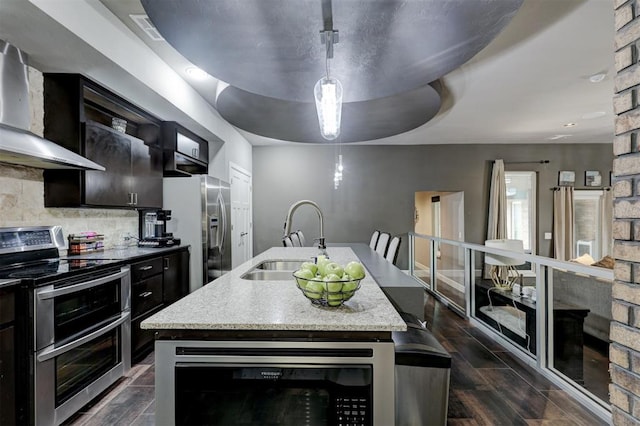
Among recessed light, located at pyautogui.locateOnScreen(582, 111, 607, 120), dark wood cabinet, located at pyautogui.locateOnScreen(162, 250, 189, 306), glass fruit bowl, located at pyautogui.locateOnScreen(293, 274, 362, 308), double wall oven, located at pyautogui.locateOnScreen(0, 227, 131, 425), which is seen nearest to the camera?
glass fruit bowl, located at pyautogui.locateOnScreen(293, 274, 362, 308)

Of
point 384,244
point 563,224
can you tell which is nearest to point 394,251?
point 384,244

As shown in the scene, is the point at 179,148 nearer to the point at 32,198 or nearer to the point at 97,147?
the point at 97,147

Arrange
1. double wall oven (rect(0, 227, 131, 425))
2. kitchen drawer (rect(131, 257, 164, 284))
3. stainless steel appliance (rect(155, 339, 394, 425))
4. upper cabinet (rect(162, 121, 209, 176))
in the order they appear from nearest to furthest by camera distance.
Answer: stainless steel appliance (rect(155, 339, 394, 425)), double wall oven (rect(0, 227, 131, 425)), kitchen drawer (rect(131, 257, 164, 284)), upper cabinet (rect(162, 121, 209, 176))

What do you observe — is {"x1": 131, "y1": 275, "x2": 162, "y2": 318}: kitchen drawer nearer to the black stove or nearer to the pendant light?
the black stove

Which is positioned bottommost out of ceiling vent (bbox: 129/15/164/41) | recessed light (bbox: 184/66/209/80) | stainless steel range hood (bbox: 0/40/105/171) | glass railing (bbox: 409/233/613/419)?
glass railing (bbox: 409/233/613/419)

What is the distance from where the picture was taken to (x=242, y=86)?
2684 millimetres

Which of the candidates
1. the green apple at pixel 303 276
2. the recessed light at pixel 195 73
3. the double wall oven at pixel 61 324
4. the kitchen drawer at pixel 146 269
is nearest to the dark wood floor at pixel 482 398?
the double wall oven at pixel 61 324

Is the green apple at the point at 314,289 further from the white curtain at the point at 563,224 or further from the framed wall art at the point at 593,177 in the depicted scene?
the framed wall art at the point at 593,177

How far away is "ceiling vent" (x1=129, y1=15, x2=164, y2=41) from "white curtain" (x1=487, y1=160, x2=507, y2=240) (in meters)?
6.05

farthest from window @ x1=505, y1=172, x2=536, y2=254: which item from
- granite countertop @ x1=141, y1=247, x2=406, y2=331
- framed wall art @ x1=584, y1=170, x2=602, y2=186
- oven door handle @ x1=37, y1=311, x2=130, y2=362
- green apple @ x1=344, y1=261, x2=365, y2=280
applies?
oven door handle @ x1=37, y1=311, x2=130, y2=362

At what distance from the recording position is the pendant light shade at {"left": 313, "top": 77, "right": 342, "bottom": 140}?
5.78ft

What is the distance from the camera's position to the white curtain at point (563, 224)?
6172mm

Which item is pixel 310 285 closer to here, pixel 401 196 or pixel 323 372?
pixel 323 372

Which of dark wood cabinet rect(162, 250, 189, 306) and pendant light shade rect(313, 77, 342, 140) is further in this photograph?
dark wood cabinet rect(162, 250, 189, 306)
